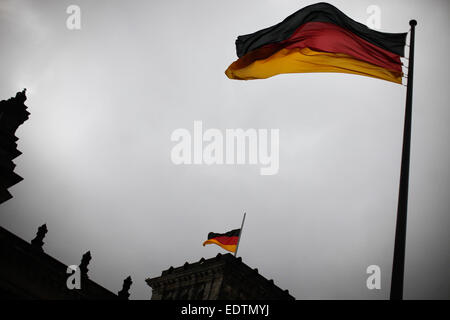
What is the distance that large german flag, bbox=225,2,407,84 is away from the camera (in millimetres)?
9312

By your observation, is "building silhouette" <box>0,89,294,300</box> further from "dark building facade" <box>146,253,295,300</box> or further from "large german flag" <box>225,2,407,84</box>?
"large german flag" <box>225,2,407,84</box>

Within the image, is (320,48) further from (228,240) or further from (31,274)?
(31,274)

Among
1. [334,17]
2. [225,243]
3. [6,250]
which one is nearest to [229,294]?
[225,243]

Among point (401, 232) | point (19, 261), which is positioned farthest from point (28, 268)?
point (401, 232)

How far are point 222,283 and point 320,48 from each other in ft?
82.6

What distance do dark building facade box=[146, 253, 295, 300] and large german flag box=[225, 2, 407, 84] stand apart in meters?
23.3

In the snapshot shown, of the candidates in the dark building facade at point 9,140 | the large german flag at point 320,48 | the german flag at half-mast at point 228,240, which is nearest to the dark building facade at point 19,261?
the dark building facade at point 9,140

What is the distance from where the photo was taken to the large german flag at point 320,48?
9312mm

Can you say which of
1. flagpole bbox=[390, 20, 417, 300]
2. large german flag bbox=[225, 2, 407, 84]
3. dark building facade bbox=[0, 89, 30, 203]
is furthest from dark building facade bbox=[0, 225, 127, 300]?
flagpole bbox=[390, 20, 417, 300]

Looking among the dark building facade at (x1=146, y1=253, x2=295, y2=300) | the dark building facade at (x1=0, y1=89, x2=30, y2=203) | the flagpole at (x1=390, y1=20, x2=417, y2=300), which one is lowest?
the dark building facade at (x1=146, y1=253, x2=295, y2=300)

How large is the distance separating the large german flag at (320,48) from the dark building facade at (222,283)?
76.4ft

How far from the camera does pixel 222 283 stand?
30359 millimetres
